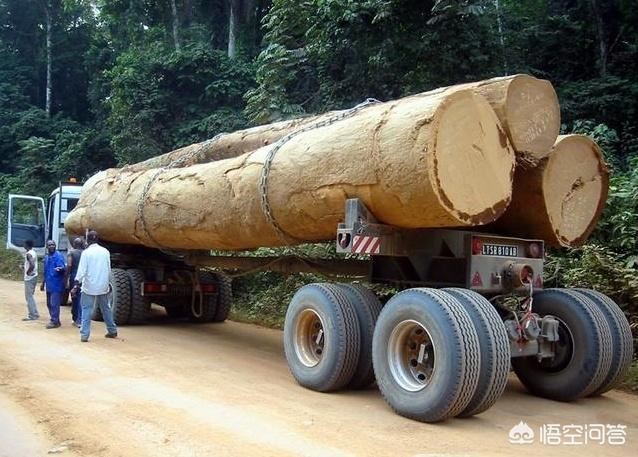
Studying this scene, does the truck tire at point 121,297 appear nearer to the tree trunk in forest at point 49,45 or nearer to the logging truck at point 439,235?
the logging truck at point 439,235

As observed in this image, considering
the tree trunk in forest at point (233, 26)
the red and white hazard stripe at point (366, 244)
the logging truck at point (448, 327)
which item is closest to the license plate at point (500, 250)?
the logging truck at point (448, 327)

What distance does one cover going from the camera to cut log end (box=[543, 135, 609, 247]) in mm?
6867

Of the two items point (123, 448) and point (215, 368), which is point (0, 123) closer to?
point (215, 368)

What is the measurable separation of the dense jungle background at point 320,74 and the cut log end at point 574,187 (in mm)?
1581

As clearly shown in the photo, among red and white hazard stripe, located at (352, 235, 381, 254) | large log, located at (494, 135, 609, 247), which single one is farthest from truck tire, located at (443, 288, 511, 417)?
large log, located at (494, 135, 609, 247)

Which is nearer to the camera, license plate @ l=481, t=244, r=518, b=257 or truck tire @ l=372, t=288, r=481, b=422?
truck tire @ l=372, t=288, r=481, b=422

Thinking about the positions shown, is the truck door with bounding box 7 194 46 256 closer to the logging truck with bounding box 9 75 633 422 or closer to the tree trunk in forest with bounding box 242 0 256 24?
the logging truck with bounding box 9 75 633 422

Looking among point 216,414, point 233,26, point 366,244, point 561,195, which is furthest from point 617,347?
point 233,26

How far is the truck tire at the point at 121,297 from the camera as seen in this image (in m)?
11.0

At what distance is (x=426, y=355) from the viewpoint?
5902 mm

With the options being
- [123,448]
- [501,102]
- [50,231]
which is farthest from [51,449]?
[50,231]

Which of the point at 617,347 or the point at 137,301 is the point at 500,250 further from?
the point at 137,301

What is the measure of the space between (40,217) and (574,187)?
13410 mm
